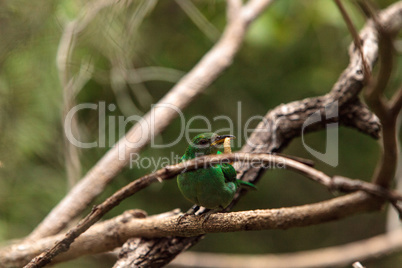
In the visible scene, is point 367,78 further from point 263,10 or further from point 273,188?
point 273,188

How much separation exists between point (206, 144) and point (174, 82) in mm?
2110

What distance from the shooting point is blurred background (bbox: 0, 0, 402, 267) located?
2.63 meters

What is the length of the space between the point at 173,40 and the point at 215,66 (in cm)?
111

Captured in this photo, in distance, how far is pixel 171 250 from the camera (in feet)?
7.64

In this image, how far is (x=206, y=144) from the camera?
2.39 meters

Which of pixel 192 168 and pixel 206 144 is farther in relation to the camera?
pixel 206 144

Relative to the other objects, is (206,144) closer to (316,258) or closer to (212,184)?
(212,184)

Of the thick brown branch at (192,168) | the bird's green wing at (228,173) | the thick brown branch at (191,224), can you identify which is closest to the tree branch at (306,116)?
the bird's green wing at (228,173)

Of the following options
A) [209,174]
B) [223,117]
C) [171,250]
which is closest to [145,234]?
[171,250]

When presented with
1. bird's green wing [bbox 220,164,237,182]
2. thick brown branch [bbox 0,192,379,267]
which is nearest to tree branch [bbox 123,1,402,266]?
bird's green wing [bbox 220,164,237,182]

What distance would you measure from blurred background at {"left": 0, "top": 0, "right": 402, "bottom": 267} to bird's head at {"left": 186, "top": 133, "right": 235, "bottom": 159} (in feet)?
2.07

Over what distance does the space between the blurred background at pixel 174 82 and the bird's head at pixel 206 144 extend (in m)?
0.63

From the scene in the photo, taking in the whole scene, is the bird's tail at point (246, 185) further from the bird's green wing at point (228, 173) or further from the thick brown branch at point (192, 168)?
the thick brown branch at point (192, 168)

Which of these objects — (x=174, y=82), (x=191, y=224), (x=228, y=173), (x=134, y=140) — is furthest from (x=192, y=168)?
(x=174, y=82)
